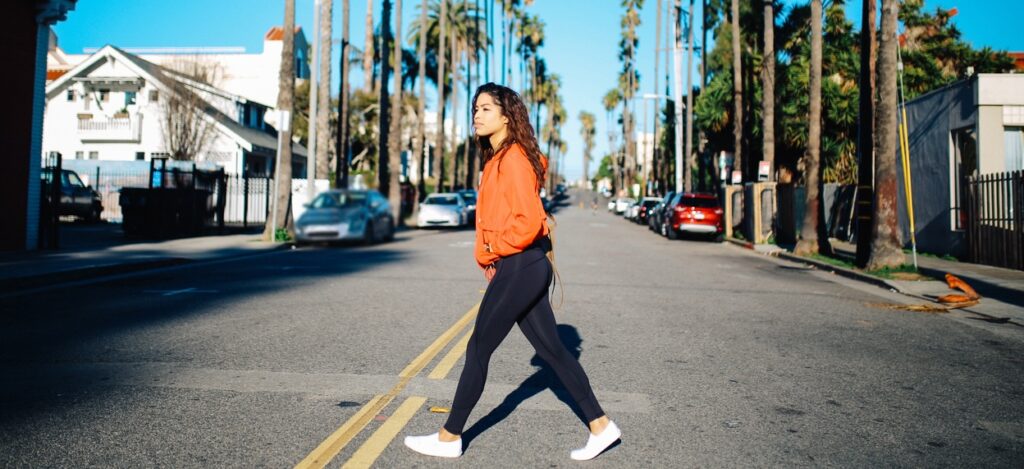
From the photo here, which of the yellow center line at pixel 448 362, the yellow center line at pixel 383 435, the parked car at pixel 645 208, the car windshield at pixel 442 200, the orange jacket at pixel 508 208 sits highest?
the parked car at pixel 645 208

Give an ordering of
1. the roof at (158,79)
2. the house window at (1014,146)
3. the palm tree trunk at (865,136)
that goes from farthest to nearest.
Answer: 1. the roof at (158,79)
2. the house window at (1014,146)
3. the palm tree trunk at (865,136)

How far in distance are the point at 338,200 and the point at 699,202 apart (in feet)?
43.8

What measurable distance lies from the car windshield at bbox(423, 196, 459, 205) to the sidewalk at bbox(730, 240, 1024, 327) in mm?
19145

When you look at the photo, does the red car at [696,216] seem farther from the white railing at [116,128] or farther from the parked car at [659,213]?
the white railing at [116,128]

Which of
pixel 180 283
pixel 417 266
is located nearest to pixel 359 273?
pixel 417 266

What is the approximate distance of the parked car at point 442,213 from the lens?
3425 cm

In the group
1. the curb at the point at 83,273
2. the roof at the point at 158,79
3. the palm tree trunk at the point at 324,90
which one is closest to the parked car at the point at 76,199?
the palm tree trunk at the point at 324,90

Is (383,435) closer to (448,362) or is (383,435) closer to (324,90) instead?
(448,362)

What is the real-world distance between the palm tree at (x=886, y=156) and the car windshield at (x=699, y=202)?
46.4 feet

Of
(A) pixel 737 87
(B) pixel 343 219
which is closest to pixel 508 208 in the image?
(B) pixel 343 219

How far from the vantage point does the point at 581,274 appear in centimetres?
1506

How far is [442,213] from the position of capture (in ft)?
113

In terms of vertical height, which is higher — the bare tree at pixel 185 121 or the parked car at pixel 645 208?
the bare tree at pixel 185 121

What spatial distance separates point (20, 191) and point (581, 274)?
1123 centimetres
